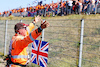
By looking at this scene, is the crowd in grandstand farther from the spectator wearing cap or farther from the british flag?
the spectator wearing cap

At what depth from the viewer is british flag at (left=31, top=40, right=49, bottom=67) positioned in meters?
4.44

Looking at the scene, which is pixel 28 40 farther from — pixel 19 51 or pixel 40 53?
pixel 40 53

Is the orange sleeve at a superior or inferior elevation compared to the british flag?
superior

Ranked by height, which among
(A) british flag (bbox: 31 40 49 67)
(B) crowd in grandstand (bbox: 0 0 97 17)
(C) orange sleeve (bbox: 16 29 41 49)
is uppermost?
(B) crowd in grandstand (bbox: 0 0 97 17)

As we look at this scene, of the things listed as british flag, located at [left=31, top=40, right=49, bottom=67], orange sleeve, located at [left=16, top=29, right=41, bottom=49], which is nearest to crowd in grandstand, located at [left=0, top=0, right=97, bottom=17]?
british flag, located at [left=31, top=40, right=49, bottom=67]

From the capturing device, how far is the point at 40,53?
4582 mm

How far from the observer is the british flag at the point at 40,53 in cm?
444

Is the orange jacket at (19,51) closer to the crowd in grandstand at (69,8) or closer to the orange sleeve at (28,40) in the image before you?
the orange sleeve at (28,40)

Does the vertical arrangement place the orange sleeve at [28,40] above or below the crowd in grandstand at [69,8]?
below

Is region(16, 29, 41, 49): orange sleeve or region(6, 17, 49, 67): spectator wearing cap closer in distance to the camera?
region(16, 29, 41, 49): orange sleeve

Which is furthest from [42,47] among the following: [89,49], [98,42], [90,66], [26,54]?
[98,42]

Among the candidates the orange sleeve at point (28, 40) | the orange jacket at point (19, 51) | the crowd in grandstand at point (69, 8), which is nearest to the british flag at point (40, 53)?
the orange jacket at point (19, 51)

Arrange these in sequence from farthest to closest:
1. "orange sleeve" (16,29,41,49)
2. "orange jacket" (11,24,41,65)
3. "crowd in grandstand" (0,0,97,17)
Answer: "crowd in grandstand" (0,0,97,17) → "orange jacket" (11,24,41,65) → "orange sleeve" (16,29,41,49)

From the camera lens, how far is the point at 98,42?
7.99 m
